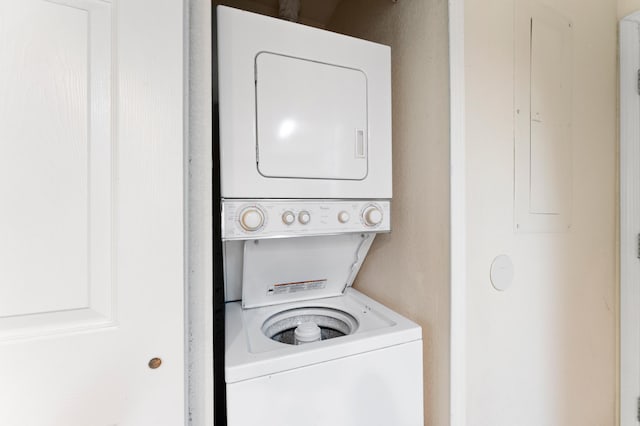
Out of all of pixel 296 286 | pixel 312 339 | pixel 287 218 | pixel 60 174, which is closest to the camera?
pixel 60 174

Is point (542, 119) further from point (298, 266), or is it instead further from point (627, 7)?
point (298, 266)

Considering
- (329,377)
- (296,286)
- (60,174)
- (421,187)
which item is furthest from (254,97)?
(329,377)

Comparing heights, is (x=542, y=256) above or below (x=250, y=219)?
below

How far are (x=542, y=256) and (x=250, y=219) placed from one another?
63.5 inches

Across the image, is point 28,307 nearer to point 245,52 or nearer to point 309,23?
point 245,52

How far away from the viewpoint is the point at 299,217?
4.31 feet

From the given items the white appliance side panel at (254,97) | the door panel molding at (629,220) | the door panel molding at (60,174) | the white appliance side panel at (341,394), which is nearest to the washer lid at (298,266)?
the white appliance side panel at (254,97)

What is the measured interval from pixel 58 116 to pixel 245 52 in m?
0.72

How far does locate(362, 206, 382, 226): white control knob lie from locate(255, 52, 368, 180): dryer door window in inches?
6.8

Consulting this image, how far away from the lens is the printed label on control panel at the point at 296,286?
5.49 feet

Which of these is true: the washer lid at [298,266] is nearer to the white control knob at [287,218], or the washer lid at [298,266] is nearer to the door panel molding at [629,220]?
the white control knob at [287,218]

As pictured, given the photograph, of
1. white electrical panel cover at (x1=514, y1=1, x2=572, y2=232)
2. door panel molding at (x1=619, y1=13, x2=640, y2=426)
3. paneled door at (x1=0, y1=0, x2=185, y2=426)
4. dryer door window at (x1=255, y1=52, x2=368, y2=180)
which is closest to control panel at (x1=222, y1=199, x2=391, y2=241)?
dryer door window at (x1=255, y1=52, x2=368, y2=180)

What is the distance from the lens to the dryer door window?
1231 mm

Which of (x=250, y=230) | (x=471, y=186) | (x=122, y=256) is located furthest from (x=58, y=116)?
(x=471, y=186)
